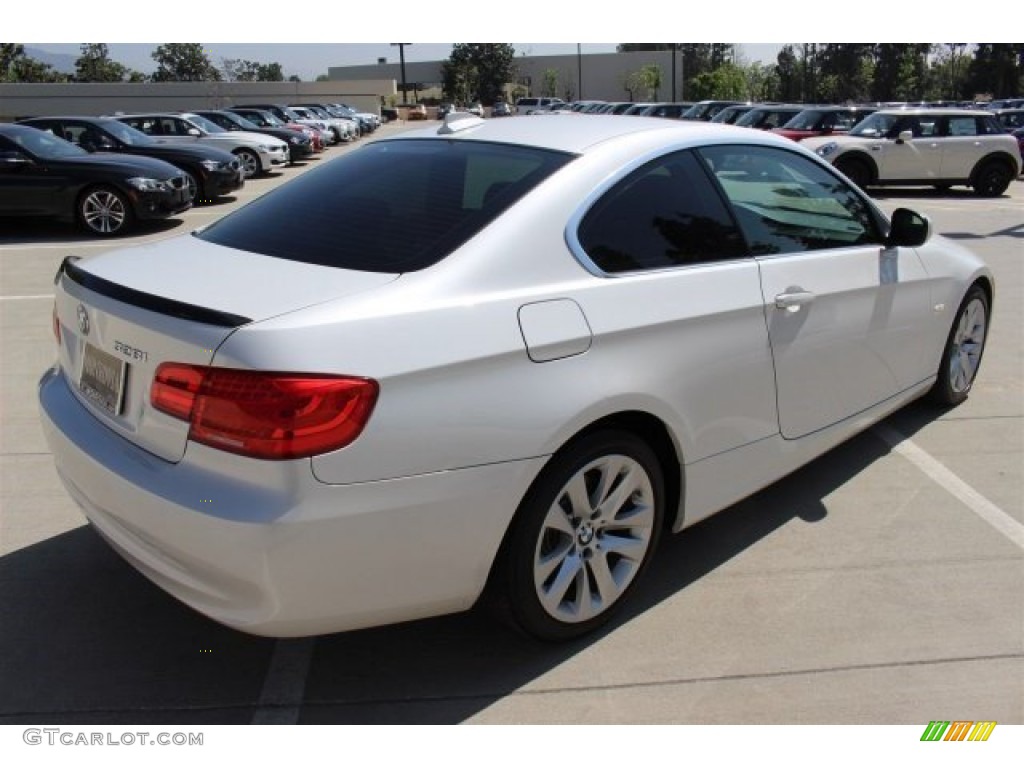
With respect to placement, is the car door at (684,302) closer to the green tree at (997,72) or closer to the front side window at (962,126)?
the front side window at (962,126)

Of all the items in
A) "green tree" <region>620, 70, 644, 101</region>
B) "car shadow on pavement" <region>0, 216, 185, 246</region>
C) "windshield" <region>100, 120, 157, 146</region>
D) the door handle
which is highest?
"green tree" <region>620, 70, 644, 101</region>

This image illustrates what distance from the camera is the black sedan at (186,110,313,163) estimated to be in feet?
81.2

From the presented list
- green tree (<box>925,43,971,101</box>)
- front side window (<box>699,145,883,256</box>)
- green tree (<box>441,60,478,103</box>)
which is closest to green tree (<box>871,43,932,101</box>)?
green tree (<box>925,43,971,101</box>)

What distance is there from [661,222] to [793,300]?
0.66 m

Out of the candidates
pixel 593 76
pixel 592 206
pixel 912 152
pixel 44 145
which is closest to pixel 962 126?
pixel 912 152

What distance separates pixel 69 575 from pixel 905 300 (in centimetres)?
375

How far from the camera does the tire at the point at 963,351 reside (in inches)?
194

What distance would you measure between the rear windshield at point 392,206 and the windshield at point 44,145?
1010 centimetres

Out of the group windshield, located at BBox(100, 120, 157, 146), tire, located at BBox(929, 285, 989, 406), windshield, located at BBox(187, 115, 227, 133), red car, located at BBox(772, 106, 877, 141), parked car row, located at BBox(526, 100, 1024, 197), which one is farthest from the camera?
windshield, located at BBox(187, 115, 227, 133)

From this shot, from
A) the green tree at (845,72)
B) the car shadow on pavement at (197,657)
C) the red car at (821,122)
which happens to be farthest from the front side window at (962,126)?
the green tree at (845,72)

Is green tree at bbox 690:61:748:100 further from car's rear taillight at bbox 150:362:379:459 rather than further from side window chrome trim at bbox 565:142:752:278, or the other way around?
car's rear taillight at bbox 150:362:379:459

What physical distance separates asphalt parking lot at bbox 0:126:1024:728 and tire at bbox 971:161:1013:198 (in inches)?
604

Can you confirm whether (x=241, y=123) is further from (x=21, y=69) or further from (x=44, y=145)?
(x=21, y=69)

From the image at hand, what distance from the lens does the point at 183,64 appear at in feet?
344
